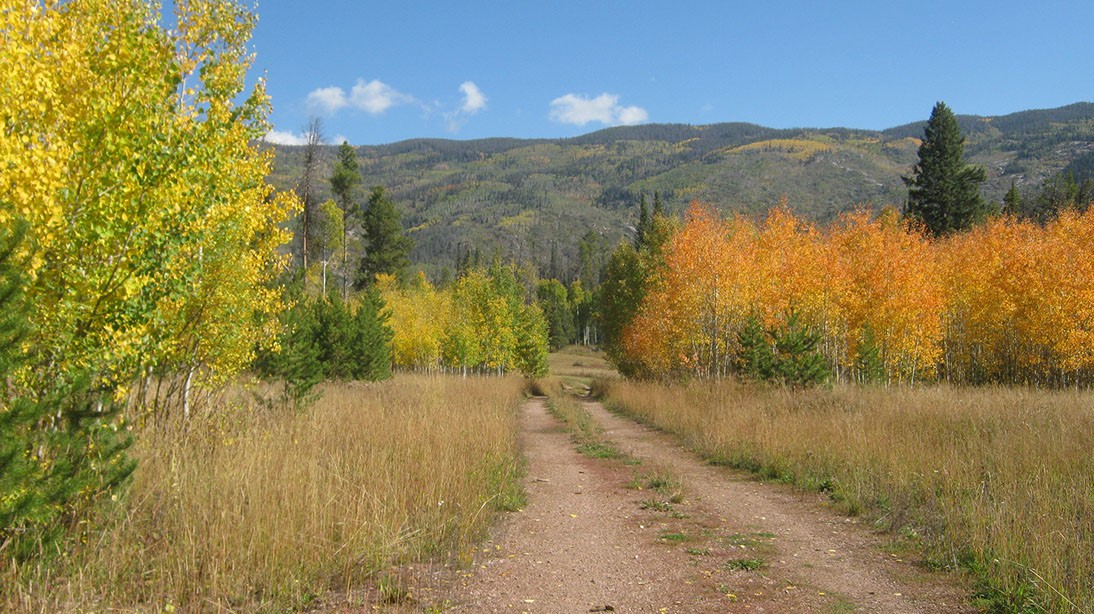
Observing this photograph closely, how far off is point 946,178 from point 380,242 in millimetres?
44874

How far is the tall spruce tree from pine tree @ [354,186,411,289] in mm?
40733

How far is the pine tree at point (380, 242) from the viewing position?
5575 cm

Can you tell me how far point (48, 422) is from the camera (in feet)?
16.8

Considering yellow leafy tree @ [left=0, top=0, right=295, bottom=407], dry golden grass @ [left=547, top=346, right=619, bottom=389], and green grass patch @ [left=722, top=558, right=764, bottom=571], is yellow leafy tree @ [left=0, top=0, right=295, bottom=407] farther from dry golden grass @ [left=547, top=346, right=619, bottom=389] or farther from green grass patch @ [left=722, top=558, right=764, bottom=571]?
dry golden grass @ [left=547, top=346, right=619, bottom=389]

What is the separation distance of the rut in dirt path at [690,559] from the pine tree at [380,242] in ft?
159

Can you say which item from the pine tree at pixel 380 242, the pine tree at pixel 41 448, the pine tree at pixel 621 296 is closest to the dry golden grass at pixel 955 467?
the pine tree at pixel 41 448

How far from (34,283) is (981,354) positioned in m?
41.0

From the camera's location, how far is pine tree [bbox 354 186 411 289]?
183ft

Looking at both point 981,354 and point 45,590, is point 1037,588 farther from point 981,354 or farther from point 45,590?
point 981,354

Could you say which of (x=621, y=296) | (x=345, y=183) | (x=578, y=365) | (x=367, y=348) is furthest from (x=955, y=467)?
(x=578, y=365)

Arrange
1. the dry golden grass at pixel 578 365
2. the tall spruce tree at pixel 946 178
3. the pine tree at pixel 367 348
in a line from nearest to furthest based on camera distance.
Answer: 1. the pine tree at pixel 367 348
2. the tall spruce tree at pixel 946 178
3. the dry golden grass at pixel 578 365

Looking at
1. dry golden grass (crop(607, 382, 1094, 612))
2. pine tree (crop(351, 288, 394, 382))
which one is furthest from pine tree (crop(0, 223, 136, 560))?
pine tree (crop(351, 288, 394, 382))

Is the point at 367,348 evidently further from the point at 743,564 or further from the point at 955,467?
the point at 743,564

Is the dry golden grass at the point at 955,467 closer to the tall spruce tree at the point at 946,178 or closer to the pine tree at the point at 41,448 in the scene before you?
the pine tree at the point at 41,448
